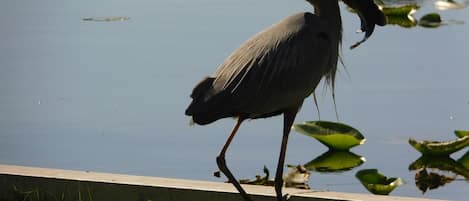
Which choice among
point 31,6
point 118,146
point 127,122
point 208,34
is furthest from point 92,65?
point 31,6

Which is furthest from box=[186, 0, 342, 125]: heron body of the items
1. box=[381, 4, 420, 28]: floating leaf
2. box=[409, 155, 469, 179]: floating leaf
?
box=[381, 4, 420, 28]: floating leaf

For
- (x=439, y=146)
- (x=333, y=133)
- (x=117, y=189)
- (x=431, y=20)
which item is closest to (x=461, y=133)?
(x=439, y=146)

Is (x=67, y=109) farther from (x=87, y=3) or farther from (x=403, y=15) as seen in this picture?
(x=87, y=3)

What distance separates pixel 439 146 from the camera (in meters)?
4.61

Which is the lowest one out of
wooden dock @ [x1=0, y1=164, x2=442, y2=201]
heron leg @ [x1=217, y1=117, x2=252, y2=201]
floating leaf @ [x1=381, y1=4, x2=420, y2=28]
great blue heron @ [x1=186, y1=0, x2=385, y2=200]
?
floating leaf @ [x1=381, y1=4, x2=420, y2=28]

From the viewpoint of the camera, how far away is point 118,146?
4945 mm

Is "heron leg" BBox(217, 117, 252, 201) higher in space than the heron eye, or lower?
lower

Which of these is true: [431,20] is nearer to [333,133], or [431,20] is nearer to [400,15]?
[400,15]

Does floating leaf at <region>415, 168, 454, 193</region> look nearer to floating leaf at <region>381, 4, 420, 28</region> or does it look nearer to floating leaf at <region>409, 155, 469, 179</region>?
floating leaf at <region>409, 155, 469, 179</region>

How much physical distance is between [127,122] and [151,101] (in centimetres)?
32

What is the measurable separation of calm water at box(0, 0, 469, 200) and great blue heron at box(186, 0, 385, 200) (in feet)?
3.46

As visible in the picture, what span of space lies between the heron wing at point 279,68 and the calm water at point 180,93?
1.09m

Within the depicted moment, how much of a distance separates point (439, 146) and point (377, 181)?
0.49 metres

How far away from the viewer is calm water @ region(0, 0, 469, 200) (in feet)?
15.6
